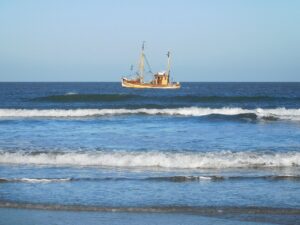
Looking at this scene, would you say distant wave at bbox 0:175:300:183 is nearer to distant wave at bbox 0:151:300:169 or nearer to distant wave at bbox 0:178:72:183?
distant wave at bbox 0:178:72:183

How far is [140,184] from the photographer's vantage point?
429 inches

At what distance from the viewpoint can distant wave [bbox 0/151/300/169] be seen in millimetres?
13391

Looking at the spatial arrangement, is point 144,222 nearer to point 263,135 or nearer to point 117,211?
point 117,211

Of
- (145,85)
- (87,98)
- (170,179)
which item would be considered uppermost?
(145,85)

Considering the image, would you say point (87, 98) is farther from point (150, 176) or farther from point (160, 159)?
point (150, 176)

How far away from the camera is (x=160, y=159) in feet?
45.1

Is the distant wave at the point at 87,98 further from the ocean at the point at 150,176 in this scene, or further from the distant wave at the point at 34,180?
the distant wave at the point at 34,180

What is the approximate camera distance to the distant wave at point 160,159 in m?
13.4

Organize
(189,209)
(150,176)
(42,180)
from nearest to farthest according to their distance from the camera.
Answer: (189,209) < (42,180) < (150,176)

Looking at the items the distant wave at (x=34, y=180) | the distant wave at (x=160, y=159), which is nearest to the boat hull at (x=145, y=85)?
the distant wave at (x=160, y=159)

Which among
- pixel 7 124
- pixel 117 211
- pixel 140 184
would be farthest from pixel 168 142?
pixel 7 124

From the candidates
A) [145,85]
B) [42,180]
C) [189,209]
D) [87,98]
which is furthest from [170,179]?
[145,85]

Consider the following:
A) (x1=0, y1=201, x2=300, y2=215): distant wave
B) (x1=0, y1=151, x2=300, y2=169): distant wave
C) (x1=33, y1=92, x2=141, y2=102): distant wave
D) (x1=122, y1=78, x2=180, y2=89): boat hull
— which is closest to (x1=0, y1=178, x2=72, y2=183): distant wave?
(x1=0, y1=201, x2=300, y2=215): distant wave

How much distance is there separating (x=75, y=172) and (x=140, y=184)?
2.16 meters
